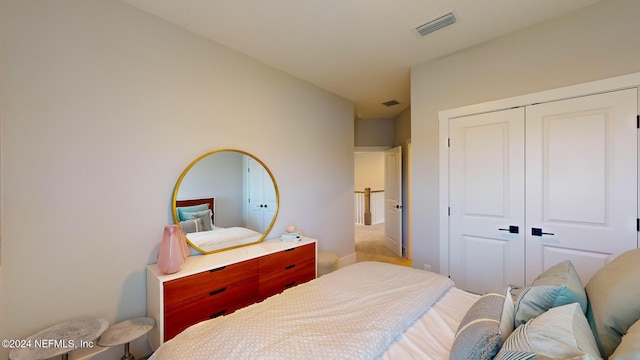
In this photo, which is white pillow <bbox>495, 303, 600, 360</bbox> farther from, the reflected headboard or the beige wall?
the beige wall

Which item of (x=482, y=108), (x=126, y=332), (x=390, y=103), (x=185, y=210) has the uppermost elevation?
(x=390, y=103)

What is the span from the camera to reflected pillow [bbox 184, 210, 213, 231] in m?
2.30

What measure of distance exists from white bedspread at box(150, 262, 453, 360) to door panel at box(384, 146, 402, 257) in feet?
9.87

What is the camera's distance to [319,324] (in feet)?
4.06

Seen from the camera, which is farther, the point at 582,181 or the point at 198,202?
the point at 198,202

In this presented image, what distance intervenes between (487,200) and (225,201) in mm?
2655

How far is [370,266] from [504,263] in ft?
4.55

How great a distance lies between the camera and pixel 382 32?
7.55ft

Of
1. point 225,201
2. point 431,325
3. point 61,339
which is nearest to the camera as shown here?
point 431,325

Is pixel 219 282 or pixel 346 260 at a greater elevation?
pixel 219 282

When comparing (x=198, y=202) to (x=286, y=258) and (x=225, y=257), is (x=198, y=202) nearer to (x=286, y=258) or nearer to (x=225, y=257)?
(x=225, y=257)

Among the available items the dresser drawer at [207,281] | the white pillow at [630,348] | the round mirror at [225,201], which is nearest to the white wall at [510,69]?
the round mirror at [225,201]

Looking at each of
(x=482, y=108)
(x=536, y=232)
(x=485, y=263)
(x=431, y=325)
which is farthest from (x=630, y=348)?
(x=482, y=108)

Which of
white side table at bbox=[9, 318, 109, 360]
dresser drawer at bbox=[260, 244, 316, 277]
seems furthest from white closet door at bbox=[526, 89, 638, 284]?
white side table at bbox=[9, 318, 109, 360]
